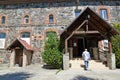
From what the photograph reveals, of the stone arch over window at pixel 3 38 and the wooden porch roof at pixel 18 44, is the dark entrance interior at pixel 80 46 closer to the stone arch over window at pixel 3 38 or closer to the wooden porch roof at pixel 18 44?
the wooden porch roof at pixel 18 44

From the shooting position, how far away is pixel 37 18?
795 inches

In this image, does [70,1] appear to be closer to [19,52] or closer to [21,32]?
[21,32]

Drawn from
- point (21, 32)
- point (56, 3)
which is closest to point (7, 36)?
point (21, 32)

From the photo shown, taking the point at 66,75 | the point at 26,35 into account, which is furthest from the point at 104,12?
the point at 66,75

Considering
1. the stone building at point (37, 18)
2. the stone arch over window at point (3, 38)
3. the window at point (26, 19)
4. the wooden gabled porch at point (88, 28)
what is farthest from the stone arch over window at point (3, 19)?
the wooden gabled porch at point (88, 28)

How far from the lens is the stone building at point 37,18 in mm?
19406

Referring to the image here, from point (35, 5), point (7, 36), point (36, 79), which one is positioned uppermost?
point (35, 5)

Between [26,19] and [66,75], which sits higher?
[26,19]

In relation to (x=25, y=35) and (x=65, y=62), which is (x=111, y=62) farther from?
(x=25, y=35)

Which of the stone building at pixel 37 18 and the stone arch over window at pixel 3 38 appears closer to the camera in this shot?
the stone building at pixel 37 18

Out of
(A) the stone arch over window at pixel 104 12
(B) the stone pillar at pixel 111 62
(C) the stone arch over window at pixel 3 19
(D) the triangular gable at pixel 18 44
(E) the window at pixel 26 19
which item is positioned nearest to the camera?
(B) the stone pillar at pixel 111 62

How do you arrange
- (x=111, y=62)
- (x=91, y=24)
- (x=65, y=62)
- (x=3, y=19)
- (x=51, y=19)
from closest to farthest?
(x=111, y=62) → (x=65, y=62) → (x=91, y=24) → (x=51, y=19) → (x=3, y=19)

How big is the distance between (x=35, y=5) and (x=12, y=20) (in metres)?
3.45

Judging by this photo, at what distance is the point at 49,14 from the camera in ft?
66.1
